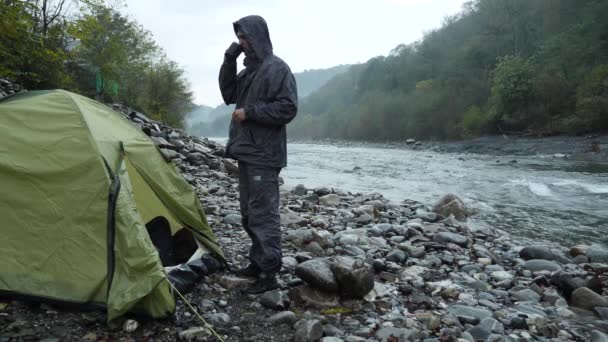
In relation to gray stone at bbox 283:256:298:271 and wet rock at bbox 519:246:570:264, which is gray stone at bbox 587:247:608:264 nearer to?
wet rock at bbox 519:246:570:264

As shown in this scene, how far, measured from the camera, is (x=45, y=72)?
14.9 meters

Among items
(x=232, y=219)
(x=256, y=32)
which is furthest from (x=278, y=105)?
(x=232, y=219)

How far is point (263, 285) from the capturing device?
149 inches

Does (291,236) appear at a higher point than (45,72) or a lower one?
lower

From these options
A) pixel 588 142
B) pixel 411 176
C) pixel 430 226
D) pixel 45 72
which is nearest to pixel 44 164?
pixel 430 226

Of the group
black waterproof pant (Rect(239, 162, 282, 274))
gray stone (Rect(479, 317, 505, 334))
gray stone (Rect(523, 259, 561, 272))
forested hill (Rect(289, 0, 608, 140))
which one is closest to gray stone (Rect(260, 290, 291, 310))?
black waterproof pant (Rect(239, 162, 282, 274))

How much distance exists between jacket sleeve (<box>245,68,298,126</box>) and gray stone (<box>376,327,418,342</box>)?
1844mm

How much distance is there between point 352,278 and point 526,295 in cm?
199

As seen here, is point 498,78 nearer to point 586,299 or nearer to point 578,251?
point 578,251

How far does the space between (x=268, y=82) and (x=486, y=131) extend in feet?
132

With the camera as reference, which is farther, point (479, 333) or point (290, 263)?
point (290, 263)

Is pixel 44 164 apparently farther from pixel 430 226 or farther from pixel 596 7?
pixel 596 7

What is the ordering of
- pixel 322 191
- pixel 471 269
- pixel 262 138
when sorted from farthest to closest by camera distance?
pixel 322 191
pixel 471 269
pixel 262 138

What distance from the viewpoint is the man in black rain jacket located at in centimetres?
366
